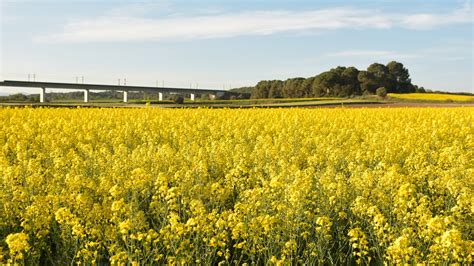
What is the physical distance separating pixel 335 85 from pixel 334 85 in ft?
1.13

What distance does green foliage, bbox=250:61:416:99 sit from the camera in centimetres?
9700

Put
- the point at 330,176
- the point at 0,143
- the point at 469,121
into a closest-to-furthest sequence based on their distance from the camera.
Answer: the point at 330,176 → the point at 0,143 → the point at 469,121

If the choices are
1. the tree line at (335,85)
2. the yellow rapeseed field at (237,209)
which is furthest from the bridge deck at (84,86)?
the yellow rapeseed field at (237,209)

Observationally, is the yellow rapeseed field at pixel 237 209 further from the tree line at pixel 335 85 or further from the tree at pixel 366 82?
the tree at pixel 366 82

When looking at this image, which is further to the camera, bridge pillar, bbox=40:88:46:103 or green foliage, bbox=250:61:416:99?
bridge pillar, bbox=40:88:46:103

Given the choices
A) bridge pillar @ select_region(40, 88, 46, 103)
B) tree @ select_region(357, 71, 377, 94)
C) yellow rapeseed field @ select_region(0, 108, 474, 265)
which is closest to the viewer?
yellow rapeseed field @ select_region(0, 108, 474, 265)

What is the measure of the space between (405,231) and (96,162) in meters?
6.89

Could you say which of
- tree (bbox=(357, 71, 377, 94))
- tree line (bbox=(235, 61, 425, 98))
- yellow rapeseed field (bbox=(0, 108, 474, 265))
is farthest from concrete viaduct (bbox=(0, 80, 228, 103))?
yellow rapeseed field (bbox=(0, 108, 474, 265))

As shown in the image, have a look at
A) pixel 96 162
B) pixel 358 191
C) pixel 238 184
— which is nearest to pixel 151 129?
pixel 96 162

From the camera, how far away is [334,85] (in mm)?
97250

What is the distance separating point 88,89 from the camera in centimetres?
10919

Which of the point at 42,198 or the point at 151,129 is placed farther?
the point at 151,129

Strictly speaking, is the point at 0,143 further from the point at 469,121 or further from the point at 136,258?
the point at 469,121

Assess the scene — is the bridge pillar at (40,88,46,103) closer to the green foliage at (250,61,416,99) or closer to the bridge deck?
the bridge deck
